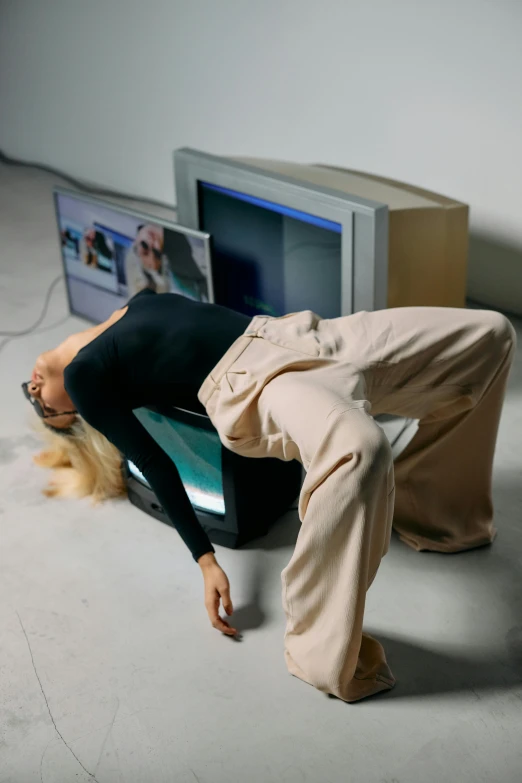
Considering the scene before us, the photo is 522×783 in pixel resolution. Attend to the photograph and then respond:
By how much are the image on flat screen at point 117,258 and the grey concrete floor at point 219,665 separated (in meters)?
0.95

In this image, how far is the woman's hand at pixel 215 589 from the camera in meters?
2.11

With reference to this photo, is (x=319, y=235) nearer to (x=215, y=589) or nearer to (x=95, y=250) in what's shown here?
(x=95, y=250)

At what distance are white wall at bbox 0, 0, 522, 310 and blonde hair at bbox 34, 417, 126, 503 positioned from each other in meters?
1.79

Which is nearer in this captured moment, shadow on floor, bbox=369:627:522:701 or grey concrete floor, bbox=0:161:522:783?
grey concrete floor, bbox=0:161:522:783

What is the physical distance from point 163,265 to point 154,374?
1.15 m

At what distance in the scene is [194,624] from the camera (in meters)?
2.23

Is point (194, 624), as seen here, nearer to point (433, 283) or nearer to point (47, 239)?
point (433, 283)

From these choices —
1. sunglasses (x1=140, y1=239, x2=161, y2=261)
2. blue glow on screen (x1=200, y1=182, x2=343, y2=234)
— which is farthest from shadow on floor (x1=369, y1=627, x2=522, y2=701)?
sunglasses (x1=140, y1=239, x2=161, y2=261)

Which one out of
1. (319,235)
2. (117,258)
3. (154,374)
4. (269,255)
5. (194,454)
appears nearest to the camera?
(154,374)

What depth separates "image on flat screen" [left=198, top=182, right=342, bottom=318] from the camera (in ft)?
9.37

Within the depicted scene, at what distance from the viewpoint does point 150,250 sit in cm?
334

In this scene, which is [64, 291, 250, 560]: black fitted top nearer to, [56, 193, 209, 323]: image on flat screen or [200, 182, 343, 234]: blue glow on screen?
[200, 182, 343, 234]: blue glow on screen

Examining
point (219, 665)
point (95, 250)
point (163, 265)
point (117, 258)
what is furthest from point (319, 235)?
point (219, 665)

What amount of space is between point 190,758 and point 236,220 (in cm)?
180
